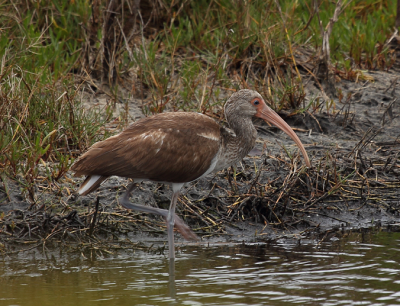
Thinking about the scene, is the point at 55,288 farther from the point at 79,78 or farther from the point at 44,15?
the point at 44,15

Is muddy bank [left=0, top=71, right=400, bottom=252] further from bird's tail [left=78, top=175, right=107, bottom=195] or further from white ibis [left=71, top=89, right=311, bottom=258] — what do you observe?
white ibis [left=71, top=89, right=311, bottom=258]

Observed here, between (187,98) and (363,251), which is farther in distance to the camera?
(187,98)

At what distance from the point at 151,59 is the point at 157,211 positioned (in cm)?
300

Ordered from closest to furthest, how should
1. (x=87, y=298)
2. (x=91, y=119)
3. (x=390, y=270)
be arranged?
(x=87, y=298) → (x=390, y=270) → (x=91, y=119)

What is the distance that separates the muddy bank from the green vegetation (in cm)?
46

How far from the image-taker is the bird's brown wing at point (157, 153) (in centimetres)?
554

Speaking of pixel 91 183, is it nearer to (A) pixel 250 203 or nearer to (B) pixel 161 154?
(B) pixel 161 154

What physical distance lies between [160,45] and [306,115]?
250 centimetres

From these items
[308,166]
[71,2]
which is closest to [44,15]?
[71,2]

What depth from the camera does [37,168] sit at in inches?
248

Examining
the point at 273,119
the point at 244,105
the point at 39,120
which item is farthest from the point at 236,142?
the point at 39,120

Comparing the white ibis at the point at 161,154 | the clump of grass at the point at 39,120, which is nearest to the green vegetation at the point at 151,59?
the clump of grass at the point at 39,120

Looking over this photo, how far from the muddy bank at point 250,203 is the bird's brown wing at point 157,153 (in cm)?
52

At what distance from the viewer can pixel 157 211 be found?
593cm
